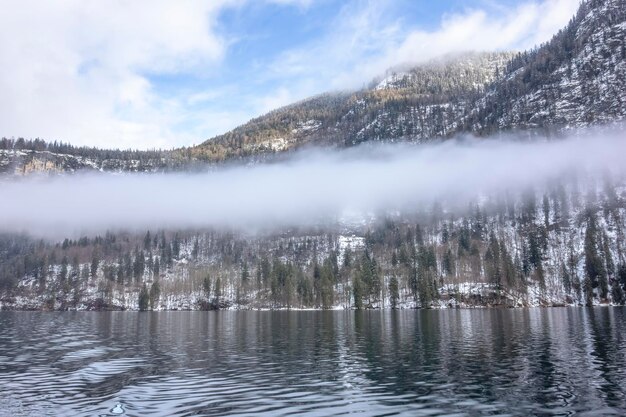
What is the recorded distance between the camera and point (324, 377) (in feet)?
152

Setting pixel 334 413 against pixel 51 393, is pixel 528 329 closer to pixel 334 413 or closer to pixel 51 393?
pixel 334 413

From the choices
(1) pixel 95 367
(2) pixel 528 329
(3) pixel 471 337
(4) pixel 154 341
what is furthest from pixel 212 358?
(2) pixel 528 329

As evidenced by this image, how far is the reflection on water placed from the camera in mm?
34250

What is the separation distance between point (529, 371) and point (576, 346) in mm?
23376

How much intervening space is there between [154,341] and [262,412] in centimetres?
5758

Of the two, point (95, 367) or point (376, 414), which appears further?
point (95, 367)

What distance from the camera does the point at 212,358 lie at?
60.2 meters

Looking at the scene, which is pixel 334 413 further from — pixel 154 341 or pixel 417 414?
pixel 154 341

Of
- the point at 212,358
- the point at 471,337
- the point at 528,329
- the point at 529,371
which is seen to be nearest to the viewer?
the point at 529,371

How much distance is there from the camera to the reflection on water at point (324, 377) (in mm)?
34250

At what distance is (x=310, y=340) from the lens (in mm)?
81438

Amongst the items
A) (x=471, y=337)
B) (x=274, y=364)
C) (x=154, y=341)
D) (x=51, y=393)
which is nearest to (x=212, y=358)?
(x=274, y=364)

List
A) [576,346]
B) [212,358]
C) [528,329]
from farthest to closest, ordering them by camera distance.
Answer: [528,329], [576,346], [212,358]

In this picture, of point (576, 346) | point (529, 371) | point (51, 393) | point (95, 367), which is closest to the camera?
point (51, 393)
